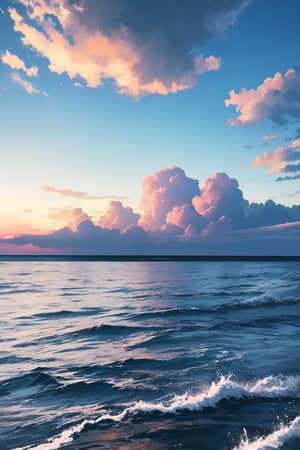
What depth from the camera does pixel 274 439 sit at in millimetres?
7164

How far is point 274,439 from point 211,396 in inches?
113

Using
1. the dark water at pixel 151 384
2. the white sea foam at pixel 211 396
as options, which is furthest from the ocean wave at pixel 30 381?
the white sea foam at pixel 211 396

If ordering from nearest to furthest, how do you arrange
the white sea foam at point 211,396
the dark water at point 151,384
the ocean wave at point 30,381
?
the dark water at point 151,384 → the white sea foam at point 211,396 → the ocean wave at point 30,381

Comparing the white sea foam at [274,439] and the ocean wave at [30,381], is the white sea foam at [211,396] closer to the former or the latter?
the white sea foam at [274,439]

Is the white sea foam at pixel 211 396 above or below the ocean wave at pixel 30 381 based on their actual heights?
above

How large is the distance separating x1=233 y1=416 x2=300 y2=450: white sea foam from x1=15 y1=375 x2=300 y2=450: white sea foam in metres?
0.25

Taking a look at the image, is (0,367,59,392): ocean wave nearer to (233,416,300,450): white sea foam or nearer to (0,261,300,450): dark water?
(0,261,300,450): dark water

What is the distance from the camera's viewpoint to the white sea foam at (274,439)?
6.95 metres

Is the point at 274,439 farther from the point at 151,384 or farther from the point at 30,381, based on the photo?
the point at 30,381

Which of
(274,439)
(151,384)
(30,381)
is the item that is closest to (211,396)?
(151,384)

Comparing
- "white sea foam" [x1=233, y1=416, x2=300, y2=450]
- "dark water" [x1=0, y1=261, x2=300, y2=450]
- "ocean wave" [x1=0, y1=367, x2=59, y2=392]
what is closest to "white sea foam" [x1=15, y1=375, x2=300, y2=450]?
"dark water" [x1=0, y1=261, x2=300, y2=450]

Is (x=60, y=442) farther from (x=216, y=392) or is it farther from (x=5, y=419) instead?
(x=216, y=392)

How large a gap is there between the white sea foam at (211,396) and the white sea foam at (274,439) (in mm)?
253

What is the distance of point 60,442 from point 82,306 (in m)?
25.4
